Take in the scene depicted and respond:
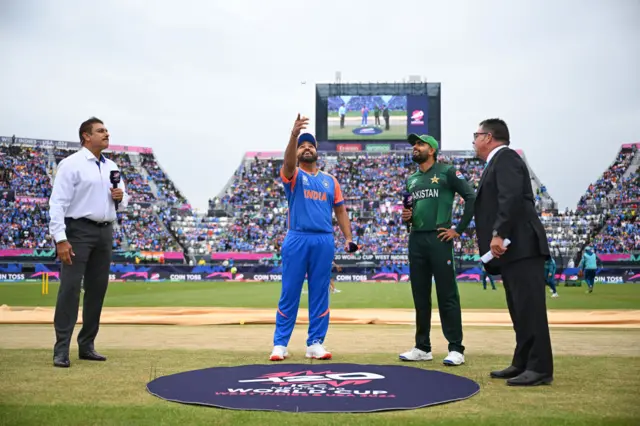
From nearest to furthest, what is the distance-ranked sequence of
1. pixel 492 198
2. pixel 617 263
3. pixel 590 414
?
pixel 590 414
pixel 492 198
pixel 617 263

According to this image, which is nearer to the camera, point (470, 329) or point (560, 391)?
point (560, 391)

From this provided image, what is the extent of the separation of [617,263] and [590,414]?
4076cm

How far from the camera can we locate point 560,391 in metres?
4.38

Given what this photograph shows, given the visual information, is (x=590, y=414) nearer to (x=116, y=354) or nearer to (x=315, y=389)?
(x=315, y=389)

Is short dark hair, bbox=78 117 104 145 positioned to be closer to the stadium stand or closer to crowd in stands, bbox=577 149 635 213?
the stadium stand

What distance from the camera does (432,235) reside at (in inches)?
252

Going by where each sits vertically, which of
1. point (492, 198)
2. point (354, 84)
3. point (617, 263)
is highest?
point (354, 84)

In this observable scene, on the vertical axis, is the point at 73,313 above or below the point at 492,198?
below

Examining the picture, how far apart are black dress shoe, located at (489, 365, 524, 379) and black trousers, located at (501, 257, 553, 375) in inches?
1.4

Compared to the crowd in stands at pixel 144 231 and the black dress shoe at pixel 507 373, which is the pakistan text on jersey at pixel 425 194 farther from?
the crowd in stands at pixel 144 231

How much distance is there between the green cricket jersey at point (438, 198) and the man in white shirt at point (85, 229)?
3231mm

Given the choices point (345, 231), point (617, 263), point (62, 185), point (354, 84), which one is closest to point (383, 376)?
point (345, 231)

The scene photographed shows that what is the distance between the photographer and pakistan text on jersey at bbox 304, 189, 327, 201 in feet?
21.7

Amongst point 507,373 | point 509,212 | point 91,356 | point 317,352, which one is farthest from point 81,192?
point 507,373
